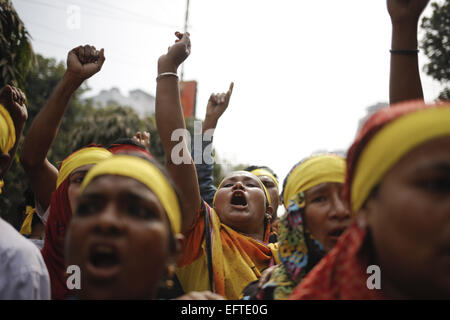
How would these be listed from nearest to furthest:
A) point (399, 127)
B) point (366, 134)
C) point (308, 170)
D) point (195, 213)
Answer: point (399, 127) < point (366, 134) < point (308, 170) < point (195, 213)

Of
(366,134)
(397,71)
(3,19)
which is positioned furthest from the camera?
(3,19)

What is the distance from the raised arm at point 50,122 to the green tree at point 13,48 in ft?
6.35

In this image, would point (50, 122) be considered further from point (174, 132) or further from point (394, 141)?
point (394, 141)

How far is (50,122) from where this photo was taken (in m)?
2.60

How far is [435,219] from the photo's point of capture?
115cm

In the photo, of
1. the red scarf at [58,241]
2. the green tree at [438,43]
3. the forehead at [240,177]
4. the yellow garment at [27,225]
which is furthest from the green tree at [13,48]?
the green tree at [438,43]

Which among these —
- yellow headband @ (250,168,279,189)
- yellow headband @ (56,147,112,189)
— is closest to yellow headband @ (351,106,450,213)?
yellow headband @ (56,147,112,189)

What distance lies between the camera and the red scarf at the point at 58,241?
7.43ft

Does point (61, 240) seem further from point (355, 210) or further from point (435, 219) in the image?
point (435, 219)

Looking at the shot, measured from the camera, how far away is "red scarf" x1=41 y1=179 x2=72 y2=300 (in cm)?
226
